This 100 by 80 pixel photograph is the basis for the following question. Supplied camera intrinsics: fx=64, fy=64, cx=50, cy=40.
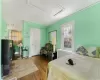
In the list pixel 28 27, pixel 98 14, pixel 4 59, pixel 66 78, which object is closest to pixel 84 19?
pixel 98 14

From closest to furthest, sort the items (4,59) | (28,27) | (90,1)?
(4,59) < (90,1) < (28,27)

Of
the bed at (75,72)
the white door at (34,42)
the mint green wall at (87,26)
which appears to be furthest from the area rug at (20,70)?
the mint green wall at (87,26)

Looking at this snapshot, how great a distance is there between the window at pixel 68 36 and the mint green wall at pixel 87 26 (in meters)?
0.25

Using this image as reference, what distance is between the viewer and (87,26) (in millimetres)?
2500

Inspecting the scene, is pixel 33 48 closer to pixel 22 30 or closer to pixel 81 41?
pixel 22 30

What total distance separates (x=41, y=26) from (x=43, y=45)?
1.56 m

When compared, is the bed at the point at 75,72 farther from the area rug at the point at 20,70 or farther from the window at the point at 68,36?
the window at the point at 68,36

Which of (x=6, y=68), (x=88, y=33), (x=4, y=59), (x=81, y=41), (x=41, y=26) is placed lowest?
(x=6, y=68)

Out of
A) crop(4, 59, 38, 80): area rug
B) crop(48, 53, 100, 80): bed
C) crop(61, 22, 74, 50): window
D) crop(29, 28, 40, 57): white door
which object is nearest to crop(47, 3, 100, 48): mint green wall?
crop(61, 22, 74, 50): window

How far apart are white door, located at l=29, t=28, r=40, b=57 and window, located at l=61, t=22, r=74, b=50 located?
2117mm

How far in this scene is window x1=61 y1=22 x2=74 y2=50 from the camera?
318cm

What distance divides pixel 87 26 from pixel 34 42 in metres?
3.57

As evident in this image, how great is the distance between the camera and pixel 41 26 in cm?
515

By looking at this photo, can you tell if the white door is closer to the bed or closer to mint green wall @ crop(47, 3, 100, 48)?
mint green wall @ crop(47, 3, 100, 48)
